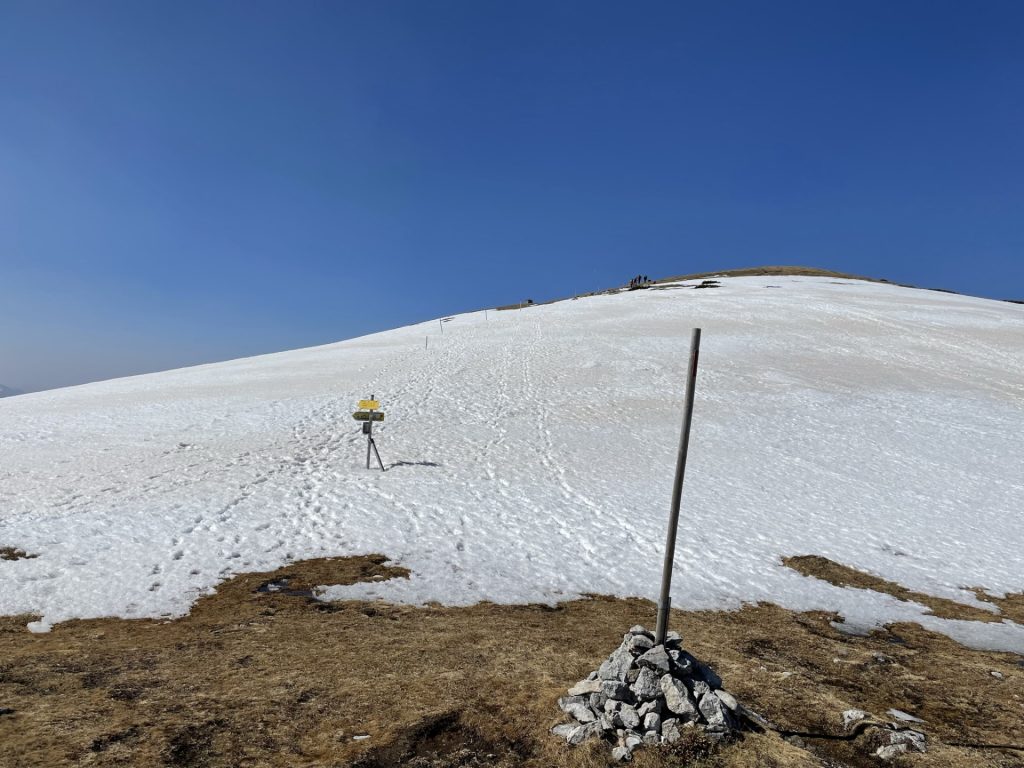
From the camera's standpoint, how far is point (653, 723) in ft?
18.4

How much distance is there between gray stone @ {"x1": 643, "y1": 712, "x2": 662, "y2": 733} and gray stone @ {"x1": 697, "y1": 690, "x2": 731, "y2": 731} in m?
0.48

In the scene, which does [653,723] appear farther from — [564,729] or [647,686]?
[564,729]

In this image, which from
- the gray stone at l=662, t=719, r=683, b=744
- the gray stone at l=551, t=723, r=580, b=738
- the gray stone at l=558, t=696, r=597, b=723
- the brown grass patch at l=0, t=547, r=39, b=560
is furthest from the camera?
the brown grass patch at l=0, t=547, r=39, b=560

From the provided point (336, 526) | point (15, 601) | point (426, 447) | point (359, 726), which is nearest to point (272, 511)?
point (336, 526)

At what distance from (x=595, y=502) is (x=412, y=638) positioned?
28.8 feet

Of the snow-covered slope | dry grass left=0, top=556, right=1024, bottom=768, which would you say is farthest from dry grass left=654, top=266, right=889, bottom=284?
dry grass left=0, top=556, right=1024, bottom=768

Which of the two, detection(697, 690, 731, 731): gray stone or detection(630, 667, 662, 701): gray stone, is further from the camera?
detection(630, 667, 662, 701): gray stone

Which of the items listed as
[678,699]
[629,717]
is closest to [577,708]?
[629,717]

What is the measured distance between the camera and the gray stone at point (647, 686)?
585cm

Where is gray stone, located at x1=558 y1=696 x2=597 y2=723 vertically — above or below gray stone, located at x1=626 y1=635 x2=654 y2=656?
below

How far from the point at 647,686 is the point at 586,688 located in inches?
30.1

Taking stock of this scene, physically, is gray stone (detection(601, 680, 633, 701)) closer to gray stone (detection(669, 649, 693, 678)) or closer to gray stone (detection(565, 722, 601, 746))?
gray stone (detection(565, 722, 601, 746))

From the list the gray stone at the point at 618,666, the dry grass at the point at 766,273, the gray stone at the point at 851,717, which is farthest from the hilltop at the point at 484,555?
the dry grass at the point at 766,273

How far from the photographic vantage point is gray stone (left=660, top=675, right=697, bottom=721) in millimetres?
5672
